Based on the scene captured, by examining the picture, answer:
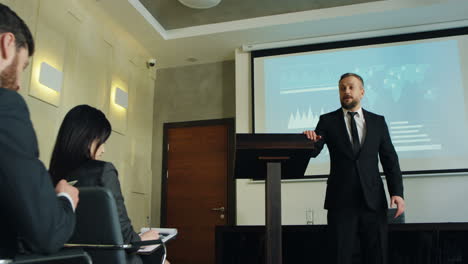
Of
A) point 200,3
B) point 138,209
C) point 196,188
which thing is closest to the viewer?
point 200,3

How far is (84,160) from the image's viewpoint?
5.35 feet

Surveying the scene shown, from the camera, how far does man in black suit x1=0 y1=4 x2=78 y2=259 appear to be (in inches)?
31.7

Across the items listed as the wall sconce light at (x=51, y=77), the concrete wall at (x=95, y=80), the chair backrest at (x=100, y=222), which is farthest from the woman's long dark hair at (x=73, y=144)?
the wall sconce light at (x=51, y=77)

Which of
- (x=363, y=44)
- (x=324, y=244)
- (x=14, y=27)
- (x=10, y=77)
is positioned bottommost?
(x=324, y=244)

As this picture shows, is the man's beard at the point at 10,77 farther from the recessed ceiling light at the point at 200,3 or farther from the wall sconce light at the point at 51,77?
the recessed ceiling light at the point at 200,3

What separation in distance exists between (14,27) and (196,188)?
468cm

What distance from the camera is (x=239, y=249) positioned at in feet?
11.3

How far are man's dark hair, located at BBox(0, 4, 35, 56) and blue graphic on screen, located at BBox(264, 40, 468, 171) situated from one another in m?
4.15

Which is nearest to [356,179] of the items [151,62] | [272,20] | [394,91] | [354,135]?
[354,135]

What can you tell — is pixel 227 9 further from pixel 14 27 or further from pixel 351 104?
pixel 14 27

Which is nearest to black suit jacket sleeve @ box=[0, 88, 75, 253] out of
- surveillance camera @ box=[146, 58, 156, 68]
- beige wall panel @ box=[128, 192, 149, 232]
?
beige wall panel @ box=[128, 192, 149, 232]

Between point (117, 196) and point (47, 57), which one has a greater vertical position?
point (47, 57)

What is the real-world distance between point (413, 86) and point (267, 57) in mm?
1725

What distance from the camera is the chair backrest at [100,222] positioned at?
4.56 feet
